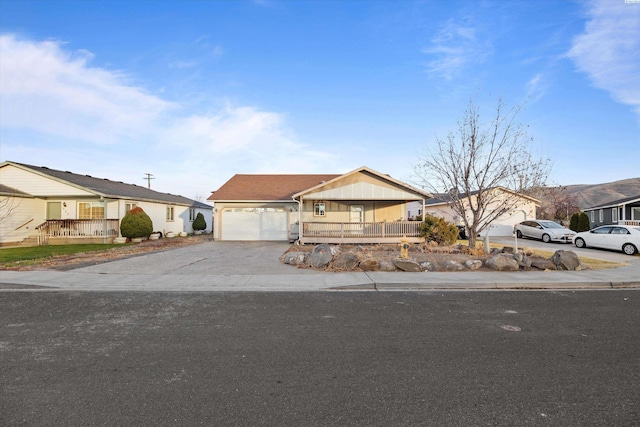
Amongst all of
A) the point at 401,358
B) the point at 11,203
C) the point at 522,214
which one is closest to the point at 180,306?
the point at 401,358

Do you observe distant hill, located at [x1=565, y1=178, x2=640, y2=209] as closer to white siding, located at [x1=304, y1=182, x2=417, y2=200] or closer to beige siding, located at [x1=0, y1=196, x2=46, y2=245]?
white siding, located at [x1=304, y1=182, x2=417, y2=200]

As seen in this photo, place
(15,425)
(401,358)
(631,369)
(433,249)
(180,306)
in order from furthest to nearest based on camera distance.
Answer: (433,249), (180,306), (401,358), (631,369), (15,425)

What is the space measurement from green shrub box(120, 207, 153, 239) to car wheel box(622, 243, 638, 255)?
88.0 feet

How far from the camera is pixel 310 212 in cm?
2292

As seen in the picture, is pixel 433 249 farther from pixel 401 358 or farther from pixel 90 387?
pixel 90 387

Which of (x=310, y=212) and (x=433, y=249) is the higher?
(x=310, y=212)

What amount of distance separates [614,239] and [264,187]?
2105 cm

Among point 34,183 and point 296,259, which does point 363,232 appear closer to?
point 296,259

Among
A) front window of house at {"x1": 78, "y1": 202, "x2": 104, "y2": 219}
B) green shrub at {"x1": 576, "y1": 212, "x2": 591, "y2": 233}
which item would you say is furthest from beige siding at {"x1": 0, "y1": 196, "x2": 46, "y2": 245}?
green shrub at {"x1": 576, "y1": 212, "x2": 591, "y2": 233}

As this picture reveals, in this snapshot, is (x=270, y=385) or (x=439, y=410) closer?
(x=439, y=410)

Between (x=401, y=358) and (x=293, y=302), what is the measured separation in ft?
11.3

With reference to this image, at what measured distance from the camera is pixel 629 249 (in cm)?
1614

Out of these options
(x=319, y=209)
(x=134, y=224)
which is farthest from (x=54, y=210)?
(x=319, y=209)

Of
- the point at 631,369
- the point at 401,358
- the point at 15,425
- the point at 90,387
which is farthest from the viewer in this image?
the point at 401,358
